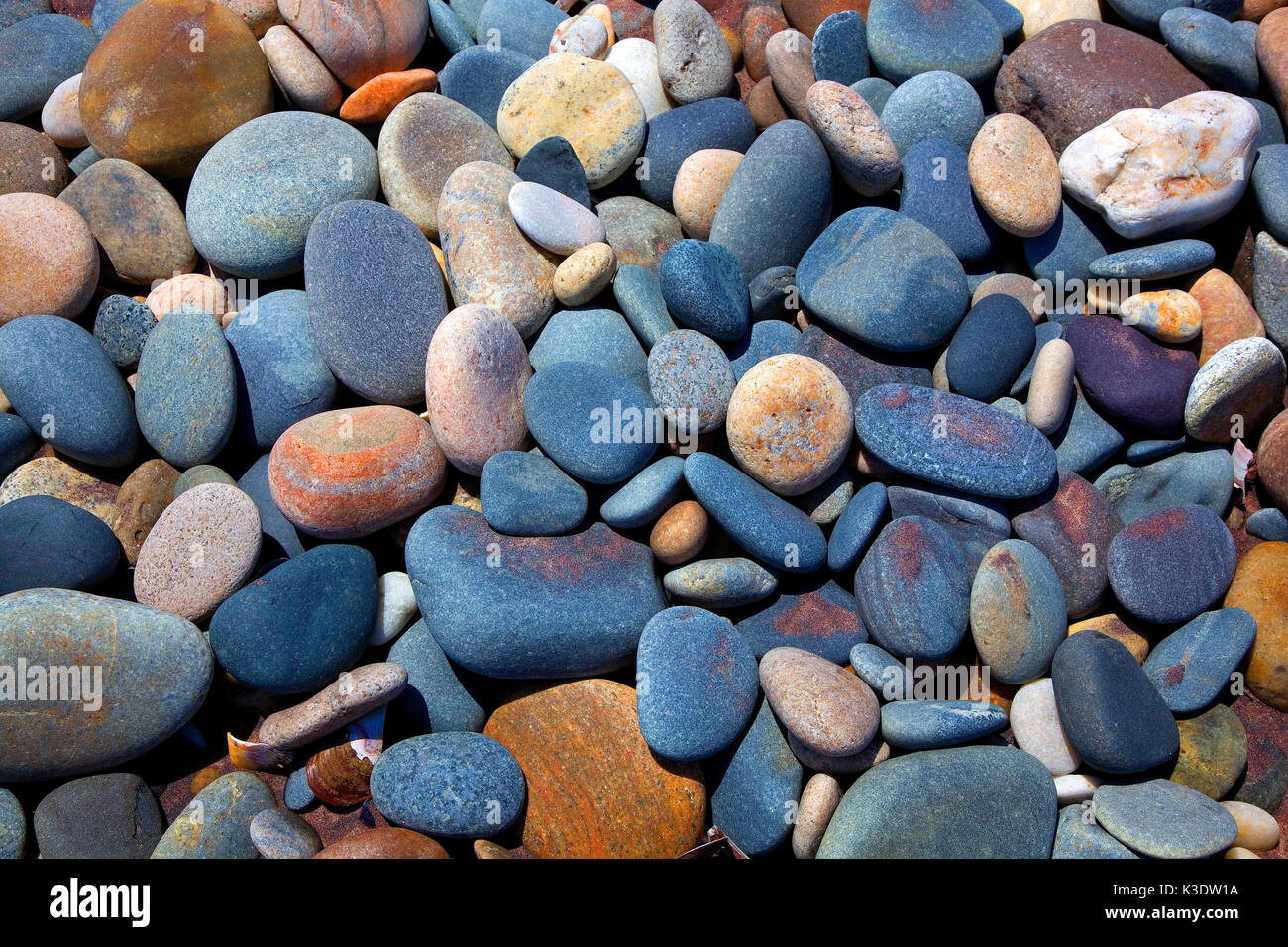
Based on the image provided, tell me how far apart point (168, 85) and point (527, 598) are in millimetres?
3282

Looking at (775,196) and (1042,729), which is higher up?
(775,196)

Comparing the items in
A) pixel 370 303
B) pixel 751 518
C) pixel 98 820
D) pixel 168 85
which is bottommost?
pixel 98 820

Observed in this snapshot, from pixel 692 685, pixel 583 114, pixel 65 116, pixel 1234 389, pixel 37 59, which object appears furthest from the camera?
pixel 37 59

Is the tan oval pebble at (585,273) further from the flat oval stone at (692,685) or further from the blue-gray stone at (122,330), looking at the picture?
the blue-gray stone at (122,330)

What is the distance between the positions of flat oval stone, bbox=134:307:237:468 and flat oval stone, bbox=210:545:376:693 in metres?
0.76

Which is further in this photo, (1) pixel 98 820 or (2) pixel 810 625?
(2) pixel 810 625

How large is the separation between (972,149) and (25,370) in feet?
14.6

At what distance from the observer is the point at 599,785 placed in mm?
3252

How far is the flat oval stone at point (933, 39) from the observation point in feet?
14.8

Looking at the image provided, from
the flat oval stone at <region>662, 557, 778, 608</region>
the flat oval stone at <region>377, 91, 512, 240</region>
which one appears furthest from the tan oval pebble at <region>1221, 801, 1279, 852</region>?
the flat oval stone at <region>377, 91, 512, 240</region>

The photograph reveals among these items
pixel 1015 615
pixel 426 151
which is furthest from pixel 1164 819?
pixel 426 151

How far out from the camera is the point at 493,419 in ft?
12.1

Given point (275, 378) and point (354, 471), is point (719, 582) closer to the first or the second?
point (354, 471)

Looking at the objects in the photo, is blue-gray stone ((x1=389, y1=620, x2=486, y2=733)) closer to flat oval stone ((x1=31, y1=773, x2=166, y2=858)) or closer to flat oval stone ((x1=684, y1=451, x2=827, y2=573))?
flat oval stone ((x1=31, y1=773, x2=166, y2=858))
